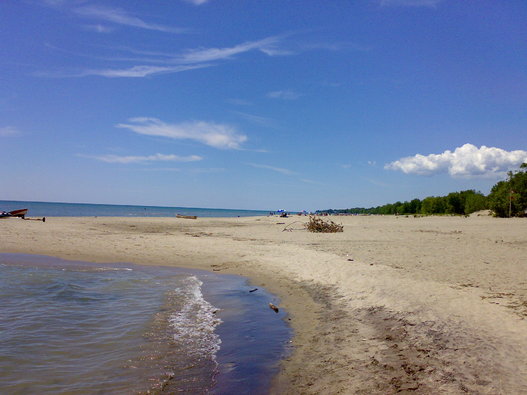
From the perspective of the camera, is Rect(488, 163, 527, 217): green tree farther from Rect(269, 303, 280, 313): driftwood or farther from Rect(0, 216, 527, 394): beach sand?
Rect(269, 303, 280, 313): driftwood

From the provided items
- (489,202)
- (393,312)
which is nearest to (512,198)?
(489,202)

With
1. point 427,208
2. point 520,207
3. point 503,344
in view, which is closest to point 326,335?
point 503,344

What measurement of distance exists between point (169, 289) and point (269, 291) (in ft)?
10.5

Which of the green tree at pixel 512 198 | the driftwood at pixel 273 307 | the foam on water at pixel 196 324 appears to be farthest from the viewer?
the green tree at pixel 512 198

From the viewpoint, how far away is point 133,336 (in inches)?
266

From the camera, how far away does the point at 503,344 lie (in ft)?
18.2

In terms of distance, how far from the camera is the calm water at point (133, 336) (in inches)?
193

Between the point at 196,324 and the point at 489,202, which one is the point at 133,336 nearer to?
the point at 196,324

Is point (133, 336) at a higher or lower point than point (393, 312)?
lower

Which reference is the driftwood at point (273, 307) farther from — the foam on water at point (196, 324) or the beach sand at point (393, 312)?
the foam on water at point (196, 324)

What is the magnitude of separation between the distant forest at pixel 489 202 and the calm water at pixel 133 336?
48.7 m

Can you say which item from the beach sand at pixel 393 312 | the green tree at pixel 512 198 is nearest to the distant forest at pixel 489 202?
the green tree at pixel 512 198

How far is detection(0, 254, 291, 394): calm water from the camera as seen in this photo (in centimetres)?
491

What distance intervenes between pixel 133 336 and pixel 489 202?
57.1 m
